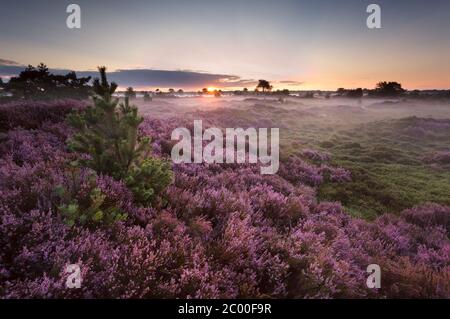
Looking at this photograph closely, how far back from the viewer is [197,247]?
4582mm

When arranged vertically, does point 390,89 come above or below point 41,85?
above

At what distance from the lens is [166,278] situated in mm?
4031

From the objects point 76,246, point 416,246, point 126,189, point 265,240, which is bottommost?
point 416,246

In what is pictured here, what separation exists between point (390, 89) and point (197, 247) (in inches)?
3304

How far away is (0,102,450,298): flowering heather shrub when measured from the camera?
367 cm

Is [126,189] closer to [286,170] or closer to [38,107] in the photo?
[286,170]

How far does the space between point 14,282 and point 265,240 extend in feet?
12.8

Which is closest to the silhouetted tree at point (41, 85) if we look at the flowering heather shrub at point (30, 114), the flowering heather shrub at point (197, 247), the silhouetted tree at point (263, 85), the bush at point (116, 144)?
the flowering heather shrub at point (30, 114)

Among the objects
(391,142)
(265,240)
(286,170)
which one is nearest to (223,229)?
(265,240)

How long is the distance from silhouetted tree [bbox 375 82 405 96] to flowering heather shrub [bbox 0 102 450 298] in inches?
3065

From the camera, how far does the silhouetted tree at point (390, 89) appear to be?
7350 cm

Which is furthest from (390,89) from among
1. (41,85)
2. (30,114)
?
(30,114)

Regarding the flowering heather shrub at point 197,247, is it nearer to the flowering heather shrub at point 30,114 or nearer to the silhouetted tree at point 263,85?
the flowering heather shrub at point 30,114

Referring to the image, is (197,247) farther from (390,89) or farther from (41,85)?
(390,89)
